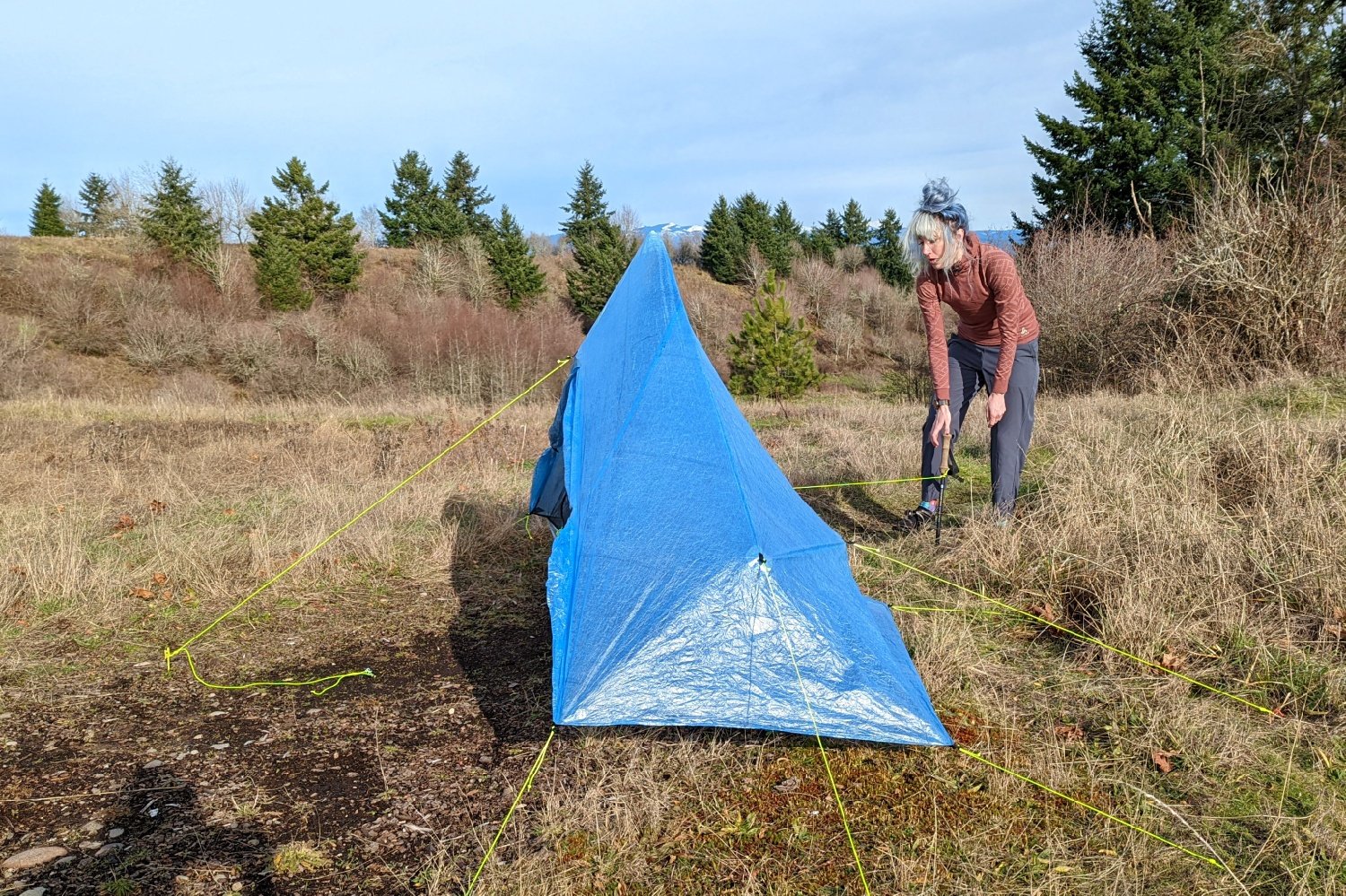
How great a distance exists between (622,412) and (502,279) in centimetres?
3370

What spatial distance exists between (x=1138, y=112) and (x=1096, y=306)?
41.1ft

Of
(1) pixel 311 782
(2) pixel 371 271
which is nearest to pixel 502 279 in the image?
(2) pixel 371 271

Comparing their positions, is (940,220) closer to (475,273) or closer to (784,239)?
(475,273)

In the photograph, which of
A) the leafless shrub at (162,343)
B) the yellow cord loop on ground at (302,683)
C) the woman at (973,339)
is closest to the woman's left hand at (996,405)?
the woman at (973,339)

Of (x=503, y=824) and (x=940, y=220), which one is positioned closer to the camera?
(x=503, y=824)

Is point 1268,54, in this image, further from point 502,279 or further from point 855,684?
point 502,279

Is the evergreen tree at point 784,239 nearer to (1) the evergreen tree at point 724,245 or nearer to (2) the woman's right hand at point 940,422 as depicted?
(1) the evergreen tree at point 724,245

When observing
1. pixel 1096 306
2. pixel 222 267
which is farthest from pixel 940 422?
pixel 222 267

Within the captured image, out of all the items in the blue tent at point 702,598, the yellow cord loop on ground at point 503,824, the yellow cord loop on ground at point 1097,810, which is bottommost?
the yellow cord loop on ground at point 1097,810

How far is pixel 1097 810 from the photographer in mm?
2375

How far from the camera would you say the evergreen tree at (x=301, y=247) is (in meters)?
30.0

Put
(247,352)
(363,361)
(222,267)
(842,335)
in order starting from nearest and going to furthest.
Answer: (363,361)
(247,352)
(222,267)
(842,335)

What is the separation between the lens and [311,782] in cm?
278

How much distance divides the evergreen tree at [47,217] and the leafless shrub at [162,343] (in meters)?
16.0
